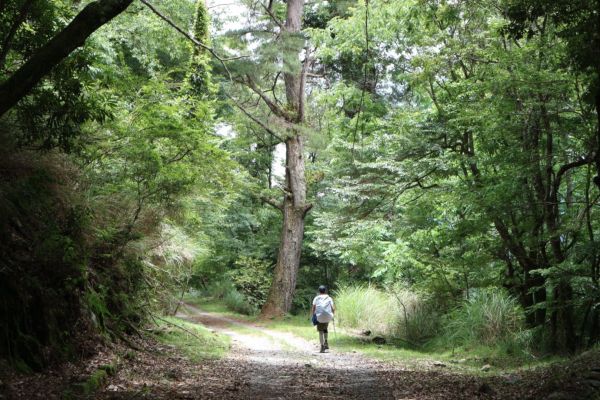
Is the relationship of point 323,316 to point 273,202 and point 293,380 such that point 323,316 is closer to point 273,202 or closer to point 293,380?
point 293,380

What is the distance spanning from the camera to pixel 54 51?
430 cm

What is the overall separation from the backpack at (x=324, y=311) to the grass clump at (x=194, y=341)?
2260mm

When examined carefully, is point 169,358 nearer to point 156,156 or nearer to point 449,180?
point 156,156

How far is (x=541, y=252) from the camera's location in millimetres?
9883

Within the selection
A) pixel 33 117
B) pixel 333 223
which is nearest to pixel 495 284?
pixel 333 223

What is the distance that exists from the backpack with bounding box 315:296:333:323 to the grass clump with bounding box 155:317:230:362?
7.41 ft

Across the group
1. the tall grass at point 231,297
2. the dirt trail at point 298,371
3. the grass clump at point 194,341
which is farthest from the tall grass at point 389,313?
the tall grass at point 231,297

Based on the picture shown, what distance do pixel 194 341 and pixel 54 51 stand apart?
859 centimetres

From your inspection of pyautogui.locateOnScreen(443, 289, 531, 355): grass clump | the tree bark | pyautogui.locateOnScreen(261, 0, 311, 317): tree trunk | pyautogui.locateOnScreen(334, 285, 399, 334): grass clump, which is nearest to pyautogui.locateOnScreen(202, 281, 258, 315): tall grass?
pyautogui.locateOnScreen(261, 0, 311, 317): tree trunk

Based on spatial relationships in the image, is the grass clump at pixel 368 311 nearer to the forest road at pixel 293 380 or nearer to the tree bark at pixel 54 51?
the forest road at pixel 293 380

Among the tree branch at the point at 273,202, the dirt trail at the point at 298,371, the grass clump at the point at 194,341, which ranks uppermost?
the tree branch at the point at 273,202

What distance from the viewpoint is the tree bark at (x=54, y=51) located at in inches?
169

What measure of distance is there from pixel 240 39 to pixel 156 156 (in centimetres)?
757

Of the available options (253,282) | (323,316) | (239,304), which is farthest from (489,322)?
(239,304)
